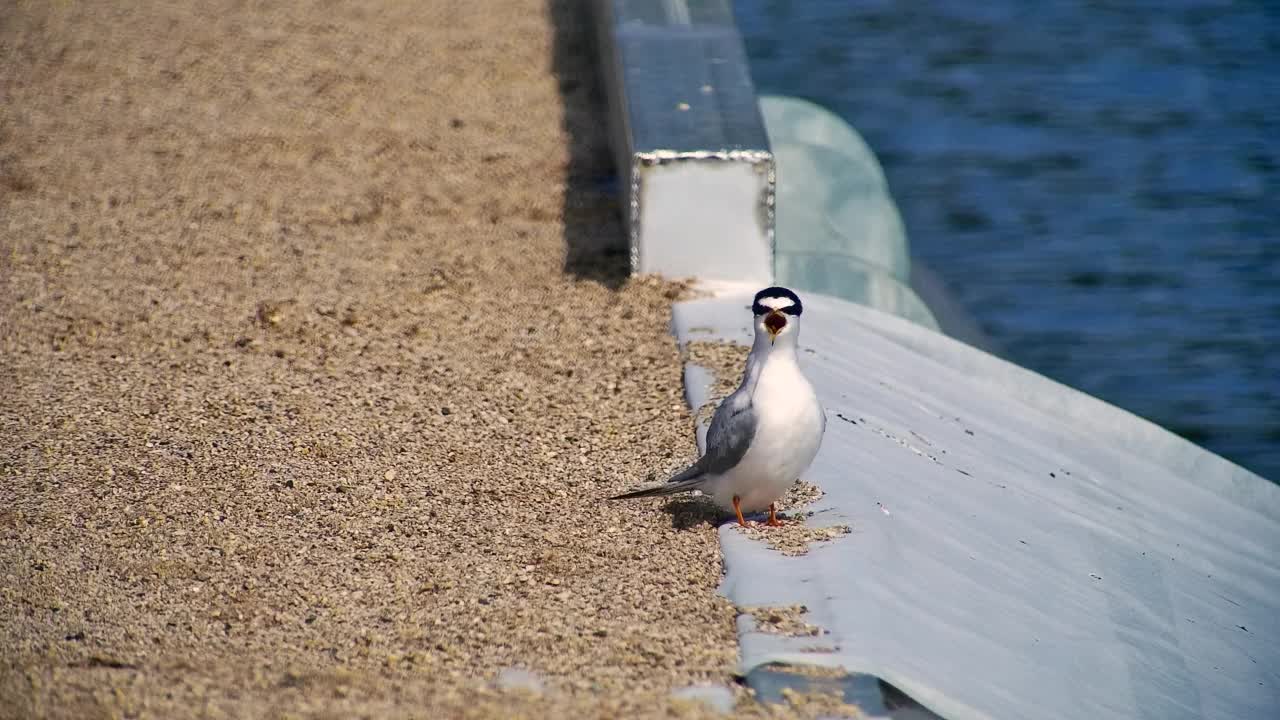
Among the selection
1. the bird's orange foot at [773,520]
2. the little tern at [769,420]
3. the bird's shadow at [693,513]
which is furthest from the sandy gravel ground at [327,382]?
the little tern at [769,420]

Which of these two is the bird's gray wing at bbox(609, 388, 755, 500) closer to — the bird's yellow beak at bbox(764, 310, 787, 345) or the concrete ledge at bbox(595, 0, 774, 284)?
the bird's yellow beak at bbox(764, 310, 787, 345)

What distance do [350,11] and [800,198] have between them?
328 cm

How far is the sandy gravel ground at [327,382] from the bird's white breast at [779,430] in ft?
0.93

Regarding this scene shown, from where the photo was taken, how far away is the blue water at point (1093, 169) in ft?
31.4

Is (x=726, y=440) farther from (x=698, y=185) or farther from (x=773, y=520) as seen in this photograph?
(x=698, y=185)

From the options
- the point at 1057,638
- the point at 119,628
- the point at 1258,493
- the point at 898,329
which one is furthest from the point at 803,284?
the point at 119,628

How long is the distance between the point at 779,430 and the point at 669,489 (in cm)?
44

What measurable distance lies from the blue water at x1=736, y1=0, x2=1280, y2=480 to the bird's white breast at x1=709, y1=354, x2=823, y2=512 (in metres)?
5.58

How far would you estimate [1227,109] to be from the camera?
39.7ft

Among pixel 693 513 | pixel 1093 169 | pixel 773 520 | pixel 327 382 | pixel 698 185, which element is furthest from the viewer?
pixel 1093 169

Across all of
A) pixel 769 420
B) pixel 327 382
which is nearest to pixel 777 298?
pixel 769 420

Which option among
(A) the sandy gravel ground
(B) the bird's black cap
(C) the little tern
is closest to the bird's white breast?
(C) the little tern

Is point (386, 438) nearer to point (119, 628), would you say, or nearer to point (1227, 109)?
point (119, 628)

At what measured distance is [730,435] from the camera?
157 inches
